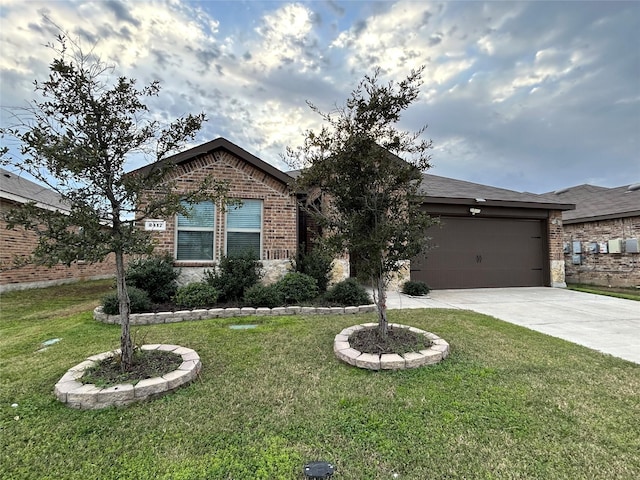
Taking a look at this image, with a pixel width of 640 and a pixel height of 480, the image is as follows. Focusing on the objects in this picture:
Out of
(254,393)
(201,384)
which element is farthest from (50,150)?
(254,393)

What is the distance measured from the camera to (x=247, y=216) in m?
7.91

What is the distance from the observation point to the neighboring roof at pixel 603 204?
11.2m

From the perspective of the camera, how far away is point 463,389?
116 inches

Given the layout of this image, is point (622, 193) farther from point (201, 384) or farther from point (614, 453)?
point (201, 384)

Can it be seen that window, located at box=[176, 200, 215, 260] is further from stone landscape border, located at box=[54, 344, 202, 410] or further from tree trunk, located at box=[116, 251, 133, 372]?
stone landscape border, located at box=[54, 344, 202, 410]

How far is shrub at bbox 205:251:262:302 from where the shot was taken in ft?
22.7

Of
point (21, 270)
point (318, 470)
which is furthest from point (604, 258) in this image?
point (21, 270)

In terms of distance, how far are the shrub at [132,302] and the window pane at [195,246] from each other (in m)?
1.60

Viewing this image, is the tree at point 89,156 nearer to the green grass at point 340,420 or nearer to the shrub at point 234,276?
the green grass at point 340,420

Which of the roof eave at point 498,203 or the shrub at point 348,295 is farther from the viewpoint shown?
the roof eave at point 498,203

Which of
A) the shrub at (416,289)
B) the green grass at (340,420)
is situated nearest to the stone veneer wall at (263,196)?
the shrub at (416,289)

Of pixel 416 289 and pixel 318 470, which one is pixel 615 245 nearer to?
pixel 416 289

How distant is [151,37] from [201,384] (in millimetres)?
7296

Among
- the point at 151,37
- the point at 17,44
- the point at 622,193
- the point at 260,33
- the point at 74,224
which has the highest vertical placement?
the point at 260,33
